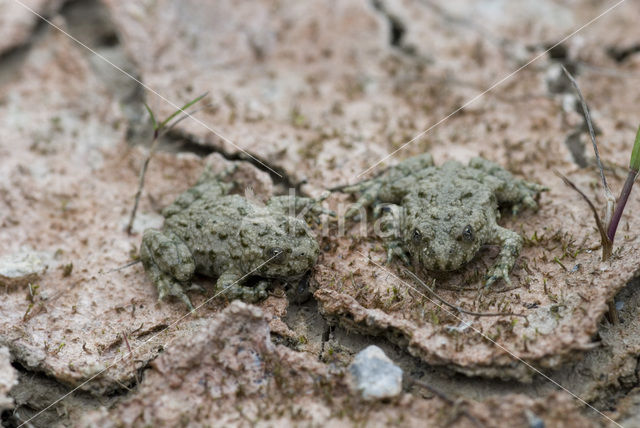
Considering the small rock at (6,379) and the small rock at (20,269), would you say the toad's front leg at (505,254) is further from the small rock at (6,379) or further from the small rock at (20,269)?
the small rock at (20,269)

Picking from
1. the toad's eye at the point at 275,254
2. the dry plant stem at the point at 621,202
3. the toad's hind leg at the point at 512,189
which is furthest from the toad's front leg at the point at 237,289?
the dry plant stem at the point at 621,202

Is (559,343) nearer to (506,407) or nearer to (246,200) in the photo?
(506,407)

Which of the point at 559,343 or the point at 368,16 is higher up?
the point at 368,16

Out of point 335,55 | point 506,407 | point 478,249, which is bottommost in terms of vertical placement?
point 506,407

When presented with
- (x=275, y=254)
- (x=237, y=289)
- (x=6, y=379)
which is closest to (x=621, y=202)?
(x=275, y=254)

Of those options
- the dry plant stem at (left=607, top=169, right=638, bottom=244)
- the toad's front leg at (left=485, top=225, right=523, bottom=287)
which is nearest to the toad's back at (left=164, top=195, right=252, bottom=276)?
the toad's front leg at (left=485, top=225, right=523, bottom=287)

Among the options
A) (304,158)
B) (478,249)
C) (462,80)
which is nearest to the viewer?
(478,249)

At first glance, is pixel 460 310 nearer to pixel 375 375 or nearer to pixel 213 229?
pixel 375 375

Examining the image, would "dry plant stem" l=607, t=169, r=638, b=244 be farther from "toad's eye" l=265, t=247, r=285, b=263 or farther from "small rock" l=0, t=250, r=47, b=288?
"small rock" l=0, t=250, r=47, b=288

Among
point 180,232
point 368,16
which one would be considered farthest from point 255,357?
point 368,16
